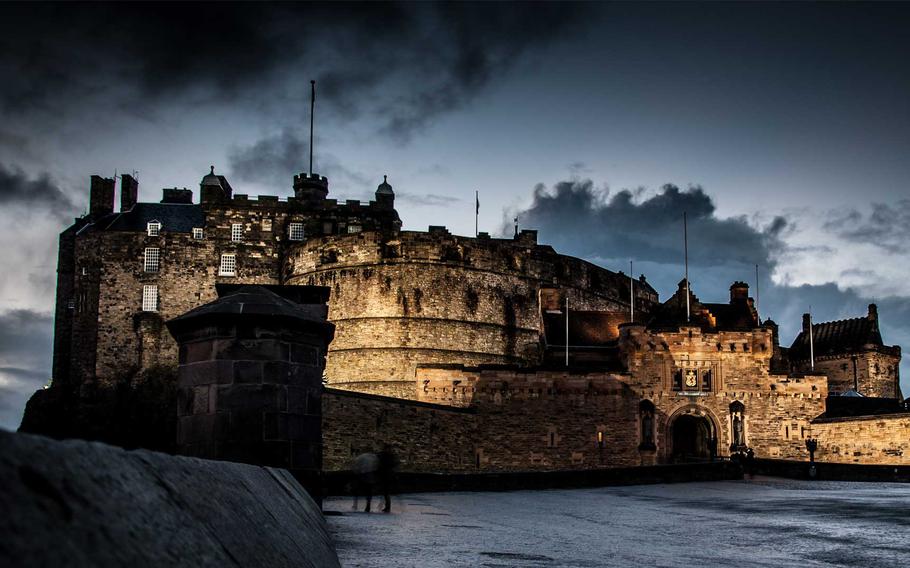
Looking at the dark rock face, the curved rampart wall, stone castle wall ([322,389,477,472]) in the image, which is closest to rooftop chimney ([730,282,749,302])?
the curved rampart wall

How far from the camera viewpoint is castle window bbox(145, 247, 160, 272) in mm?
50094

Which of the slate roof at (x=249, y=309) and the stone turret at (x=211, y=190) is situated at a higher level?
the stone turret at (x=211, y=190)

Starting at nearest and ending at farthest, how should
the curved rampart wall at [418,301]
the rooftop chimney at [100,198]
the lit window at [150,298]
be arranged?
the curved rampart wall at [418,301] → the lit window at [150,298] → the rooftop chimney at [100,198]

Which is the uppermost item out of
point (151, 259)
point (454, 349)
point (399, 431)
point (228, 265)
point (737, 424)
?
point (151, 259)

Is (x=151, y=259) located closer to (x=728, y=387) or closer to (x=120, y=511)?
(x=728, y=387)

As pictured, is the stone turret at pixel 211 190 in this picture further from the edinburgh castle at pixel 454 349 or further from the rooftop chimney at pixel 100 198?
the rooftop chimney at pixel 100 198

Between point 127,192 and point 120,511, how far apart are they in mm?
55427

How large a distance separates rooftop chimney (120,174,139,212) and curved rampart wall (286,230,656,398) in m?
12.2

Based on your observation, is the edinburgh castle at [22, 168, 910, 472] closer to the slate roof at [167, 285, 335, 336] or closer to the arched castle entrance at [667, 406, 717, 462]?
the arched castle entrance at [667, 406, 717, 462]

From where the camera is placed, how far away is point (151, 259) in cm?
5019

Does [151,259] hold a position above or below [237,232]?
below

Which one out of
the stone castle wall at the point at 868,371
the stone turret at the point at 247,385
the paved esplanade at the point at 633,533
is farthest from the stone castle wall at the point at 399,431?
the stone castle wall at the point at 868,371

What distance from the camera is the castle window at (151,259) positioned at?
50.1 meters

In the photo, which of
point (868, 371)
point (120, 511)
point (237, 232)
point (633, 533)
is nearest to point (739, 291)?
point (868, 371)
